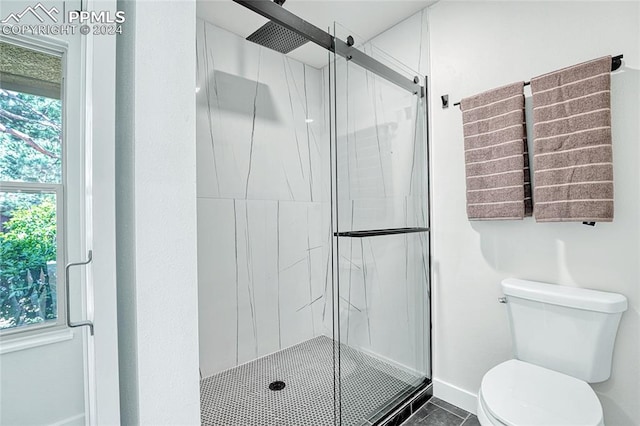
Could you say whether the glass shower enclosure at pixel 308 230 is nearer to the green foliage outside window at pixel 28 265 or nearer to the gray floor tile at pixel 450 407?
the gray floor tile at pixel 450 407

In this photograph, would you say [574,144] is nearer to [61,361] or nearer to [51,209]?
[51,209]

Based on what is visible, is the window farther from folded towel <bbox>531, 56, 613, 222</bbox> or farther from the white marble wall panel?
folded towel <bbox>531, 56, 613, 222</bbox>

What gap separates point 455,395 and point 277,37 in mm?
2384

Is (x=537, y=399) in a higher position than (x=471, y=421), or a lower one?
higher

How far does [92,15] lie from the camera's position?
81 centimetres

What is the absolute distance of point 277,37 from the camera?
1.79 metres

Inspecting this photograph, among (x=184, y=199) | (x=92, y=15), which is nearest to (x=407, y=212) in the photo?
(x=184, y=199)

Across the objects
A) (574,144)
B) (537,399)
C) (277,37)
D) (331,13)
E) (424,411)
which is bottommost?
(424,411)

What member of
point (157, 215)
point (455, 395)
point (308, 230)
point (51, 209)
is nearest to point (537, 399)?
point (455, 395)

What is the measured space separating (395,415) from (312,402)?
0.49 m

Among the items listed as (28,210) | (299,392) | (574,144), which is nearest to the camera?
(28,210)

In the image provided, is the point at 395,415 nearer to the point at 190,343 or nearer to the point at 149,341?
the point at 190,343

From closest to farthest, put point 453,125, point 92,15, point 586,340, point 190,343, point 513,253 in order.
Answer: point 92,15 < point 190,343 < point 586,340 < point 513,253 < point 453,125

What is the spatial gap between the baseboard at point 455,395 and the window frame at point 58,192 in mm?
2027
